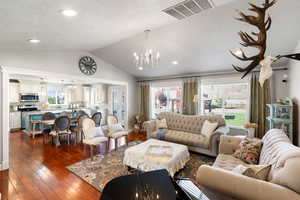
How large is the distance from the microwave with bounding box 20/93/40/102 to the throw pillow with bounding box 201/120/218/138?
7967mm

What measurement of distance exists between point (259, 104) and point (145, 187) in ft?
14.2

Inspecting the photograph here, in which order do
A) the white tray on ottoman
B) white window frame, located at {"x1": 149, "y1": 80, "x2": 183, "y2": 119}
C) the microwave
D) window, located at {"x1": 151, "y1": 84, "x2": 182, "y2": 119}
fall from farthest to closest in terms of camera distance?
the microwave → window, located at {"x1": 151, "y1": 84, "x2": 182, "y2": 119} → white window frame, located at {"x1": 149, "y1": 80, "x2": 183, "y2": 119} → the white tray on ottoman

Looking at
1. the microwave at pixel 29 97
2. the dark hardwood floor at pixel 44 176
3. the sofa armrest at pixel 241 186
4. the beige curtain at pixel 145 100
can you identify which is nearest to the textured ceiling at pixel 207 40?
the beige curtain at pixel 145 100

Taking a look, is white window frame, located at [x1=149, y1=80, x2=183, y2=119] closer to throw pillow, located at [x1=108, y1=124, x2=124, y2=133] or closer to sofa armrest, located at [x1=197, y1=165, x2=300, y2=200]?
throw pillow, located at [x1=108, y1=124, x2=124, y2=133]

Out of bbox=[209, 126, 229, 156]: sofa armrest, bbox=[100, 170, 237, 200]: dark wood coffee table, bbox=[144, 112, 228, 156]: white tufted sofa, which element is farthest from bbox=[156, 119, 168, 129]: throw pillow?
bbox=[100, 170, 237, 200]: dark wood coffee table

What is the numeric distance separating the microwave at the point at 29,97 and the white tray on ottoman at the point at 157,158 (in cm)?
699

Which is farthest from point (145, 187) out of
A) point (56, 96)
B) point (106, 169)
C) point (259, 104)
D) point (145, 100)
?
point (56, 96)

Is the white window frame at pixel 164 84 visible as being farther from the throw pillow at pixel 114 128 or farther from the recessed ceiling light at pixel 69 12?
the recessed ceiling light at pixel 69 12

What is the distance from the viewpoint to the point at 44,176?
2.71m

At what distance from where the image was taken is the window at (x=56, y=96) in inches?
317

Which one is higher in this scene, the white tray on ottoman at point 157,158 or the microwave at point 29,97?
the microwave at point 29,97

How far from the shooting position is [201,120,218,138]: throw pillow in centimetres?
370

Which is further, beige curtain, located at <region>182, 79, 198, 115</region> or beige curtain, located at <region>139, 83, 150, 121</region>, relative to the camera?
beige curtain, located at <region>139, 83, 150, 121</region>

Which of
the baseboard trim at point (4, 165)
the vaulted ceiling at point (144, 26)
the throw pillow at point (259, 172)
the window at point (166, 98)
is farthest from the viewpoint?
the window at point (166, 98)
